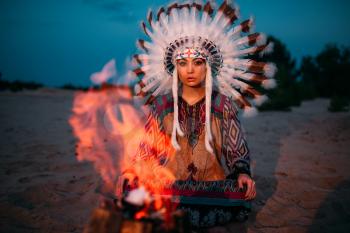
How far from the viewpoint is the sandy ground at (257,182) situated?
8.67 feet

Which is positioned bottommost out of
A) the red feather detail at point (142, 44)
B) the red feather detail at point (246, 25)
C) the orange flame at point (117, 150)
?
the orange flame at point (117, 150)

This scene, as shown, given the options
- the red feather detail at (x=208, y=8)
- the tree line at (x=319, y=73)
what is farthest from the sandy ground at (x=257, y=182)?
the tree line at (x=319, y=73)

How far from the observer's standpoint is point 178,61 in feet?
8.66

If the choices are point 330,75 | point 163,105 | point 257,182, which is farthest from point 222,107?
point 330,75

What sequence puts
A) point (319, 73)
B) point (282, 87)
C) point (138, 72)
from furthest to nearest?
point (319, 73) → point (282, 87) → point (138, 72)

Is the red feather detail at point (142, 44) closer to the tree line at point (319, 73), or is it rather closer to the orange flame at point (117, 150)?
the orange flame at point (117, 150)

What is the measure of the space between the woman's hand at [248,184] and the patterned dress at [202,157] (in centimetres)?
6

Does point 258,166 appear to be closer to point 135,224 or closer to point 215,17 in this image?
point 215,17

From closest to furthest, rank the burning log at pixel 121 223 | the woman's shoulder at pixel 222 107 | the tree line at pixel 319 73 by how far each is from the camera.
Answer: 1. the burning log at pixel 121 223
2. the woman's shoulder at pixel 222 107
3. the tree line at pixel 319 73

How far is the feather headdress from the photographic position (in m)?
2.61

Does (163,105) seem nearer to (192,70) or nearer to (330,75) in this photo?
(192,70)

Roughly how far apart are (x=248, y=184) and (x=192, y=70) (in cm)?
122

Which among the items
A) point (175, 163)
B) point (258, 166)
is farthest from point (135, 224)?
point (258, 166)

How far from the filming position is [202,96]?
2.78m
